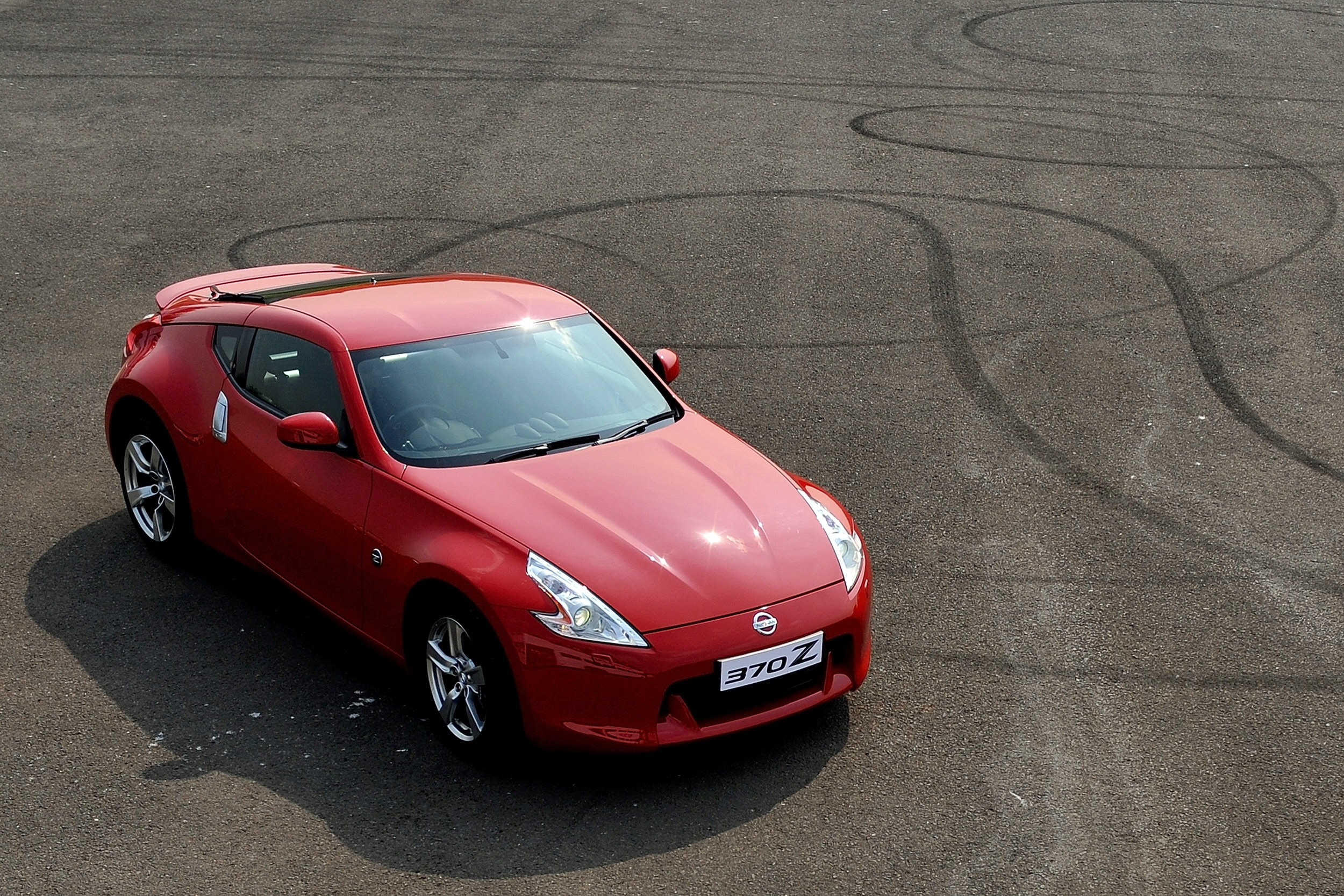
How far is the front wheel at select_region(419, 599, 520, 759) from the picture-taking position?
521 cm

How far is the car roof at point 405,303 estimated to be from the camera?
20.9ft

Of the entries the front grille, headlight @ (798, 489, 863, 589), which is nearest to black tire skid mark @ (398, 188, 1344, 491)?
headlight @ (798, 489, 863, 589)

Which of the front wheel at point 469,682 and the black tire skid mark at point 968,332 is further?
the black tire skid mark at point 968,332

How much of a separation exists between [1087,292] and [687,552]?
22.4ft

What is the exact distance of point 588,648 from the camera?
505 centimetres

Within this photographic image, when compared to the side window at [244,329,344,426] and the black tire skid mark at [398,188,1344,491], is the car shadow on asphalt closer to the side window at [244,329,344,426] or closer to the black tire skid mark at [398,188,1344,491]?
the side window at [244,329,344,426]

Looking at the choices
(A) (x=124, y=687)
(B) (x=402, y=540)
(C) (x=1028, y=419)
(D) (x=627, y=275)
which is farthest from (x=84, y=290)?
(C) (x=1028, y=419)

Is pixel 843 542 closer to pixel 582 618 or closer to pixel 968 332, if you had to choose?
pixel 582 618

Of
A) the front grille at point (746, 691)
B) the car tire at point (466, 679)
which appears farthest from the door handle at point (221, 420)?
the front grille at point (746, 691)

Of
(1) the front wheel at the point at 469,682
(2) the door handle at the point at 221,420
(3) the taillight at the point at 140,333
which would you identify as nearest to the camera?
(1) the front wheel at the point at 469,682

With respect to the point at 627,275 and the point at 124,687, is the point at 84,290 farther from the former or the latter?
the point at 124,687

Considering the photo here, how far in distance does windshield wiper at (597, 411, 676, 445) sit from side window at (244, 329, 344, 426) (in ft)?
3.94

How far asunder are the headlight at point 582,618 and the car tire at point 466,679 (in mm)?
265

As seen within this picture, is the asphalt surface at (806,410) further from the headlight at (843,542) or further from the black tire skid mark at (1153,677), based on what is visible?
the headlight at (843,542)
